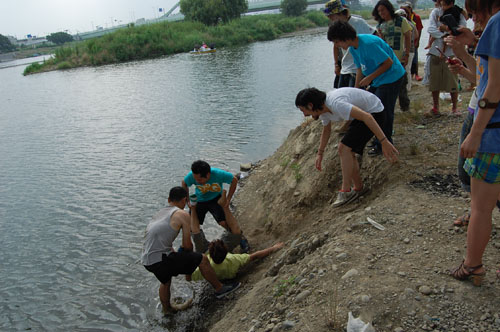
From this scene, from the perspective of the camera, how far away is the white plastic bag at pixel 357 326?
2.57 m

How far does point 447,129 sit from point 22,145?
1497cm

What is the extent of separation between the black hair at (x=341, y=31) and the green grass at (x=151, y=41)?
47186 millimetres

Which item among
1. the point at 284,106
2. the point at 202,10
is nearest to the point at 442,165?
the point at 284,106

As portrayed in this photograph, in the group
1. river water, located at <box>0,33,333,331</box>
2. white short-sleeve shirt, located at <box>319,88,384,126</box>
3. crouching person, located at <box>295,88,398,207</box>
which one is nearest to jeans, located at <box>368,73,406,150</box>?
crouching person, located at <box>295,88,398,207</box>

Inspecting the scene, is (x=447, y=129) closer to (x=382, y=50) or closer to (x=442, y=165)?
(x=442, y=165)

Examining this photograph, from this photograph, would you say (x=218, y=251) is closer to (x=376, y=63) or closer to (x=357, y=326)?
(x=357, y=326)

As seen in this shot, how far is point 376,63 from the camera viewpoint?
16.2 feet

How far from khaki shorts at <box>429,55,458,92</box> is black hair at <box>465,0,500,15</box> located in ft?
15.0

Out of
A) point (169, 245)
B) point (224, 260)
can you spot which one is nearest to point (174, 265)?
point (169, 245)

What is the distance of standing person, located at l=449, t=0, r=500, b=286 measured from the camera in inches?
90.6

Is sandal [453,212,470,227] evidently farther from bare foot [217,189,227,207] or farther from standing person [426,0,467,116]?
standing person [426,0,467,116]

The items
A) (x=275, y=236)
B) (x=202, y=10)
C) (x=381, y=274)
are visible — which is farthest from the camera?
(x=202, y=10)

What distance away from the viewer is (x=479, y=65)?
8.35ft

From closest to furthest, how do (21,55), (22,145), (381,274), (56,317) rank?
(381,274), (56,317), (22,145), (21,55)
